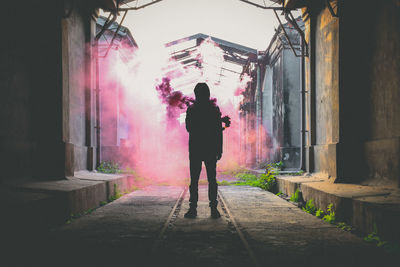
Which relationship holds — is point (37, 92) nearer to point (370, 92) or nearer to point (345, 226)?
point (345, 226)

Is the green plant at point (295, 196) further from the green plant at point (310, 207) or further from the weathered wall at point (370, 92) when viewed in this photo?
the weathered wall at point (370, 92)

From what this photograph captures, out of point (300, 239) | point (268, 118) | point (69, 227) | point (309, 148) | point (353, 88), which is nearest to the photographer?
point (300, 239)

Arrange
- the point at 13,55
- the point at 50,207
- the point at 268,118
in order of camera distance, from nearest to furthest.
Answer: the point at 50,207
the point at 13,55
the point at 268,118

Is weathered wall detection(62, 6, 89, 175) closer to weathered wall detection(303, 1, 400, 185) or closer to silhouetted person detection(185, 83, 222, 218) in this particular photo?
silhouetted person detection(185, 83, 222, 218)

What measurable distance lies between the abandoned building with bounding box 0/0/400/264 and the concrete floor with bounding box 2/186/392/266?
1.87ft

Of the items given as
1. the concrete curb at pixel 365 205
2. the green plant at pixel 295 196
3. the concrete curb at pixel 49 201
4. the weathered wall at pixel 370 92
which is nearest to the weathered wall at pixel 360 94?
the weathered wall at pixel 370 92

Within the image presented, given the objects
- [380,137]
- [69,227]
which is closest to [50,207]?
[69,227]

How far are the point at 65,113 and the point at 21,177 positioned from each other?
Answer: 1547 mm

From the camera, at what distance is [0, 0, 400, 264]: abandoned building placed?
5344 mm

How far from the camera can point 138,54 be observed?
19.7 m

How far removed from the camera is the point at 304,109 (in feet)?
31.8

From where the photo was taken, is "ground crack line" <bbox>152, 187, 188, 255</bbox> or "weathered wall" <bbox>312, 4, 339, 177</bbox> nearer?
"ground crack line" <bbox>152, 187, 188, 255</bbox>

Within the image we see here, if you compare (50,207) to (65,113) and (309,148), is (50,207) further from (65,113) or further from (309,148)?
(309,148)

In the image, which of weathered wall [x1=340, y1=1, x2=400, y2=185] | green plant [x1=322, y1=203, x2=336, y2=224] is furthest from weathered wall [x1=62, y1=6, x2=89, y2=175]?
weathered wall [x1=340, y1=1, x2=400, y2=185]
